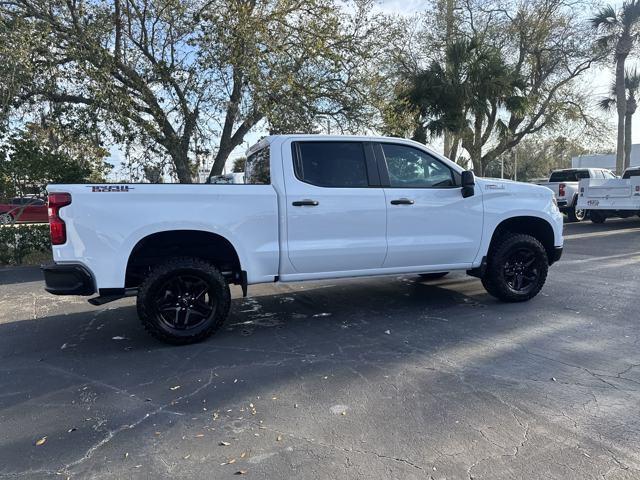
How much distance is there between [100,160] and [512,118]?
1681 centimetres

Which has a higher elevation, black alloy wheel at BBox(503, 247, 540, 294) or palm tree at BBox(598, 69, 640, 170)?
palm tree at BBox(598, 69, 640, 170)

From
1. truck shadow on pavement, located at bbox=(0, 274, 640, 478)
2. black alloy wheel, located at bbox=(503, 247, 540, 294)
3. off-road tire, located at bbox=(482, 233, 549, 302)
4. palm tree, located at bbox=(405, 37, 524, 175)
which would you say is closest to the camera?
truck shadow on pavement, located at bbox=(0, 274, 640, 478)

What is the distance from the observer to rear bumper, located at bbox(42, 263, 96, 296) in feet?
14.0

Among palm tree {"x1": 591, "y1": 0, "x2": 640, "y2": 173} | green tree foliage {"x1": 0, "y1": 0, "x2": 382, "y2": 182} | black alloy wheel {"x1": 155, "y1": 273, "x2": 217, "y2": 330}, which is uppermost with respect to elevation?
palm tree {"x1": 591, "y1": 0, "x2": 640, "y2": 173}

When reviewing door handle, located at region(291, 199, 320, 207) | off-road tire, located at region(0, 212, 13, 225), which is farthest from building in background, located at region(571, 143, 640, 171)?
door handle, located at region(291, 199, 320, 207)

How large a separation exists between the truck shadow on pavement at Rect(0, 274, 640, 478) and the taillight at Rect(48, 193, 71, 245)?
114 cm

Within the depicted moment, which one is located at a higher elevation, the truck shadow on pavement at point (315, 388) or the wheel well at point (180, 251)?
the wheel well at point (180, 251)

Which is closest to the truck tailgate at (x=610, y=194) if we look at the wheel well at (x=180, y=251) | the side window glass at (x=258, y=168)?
the side window glass at (x=258, y=168)

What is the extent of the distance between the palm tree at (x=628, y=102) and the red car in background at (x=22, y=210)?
87.6 feet

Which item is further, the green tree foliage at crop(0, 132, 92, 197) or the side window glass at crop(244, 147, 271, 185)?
the green tree foliage at crop(0, 132, 92, 197)

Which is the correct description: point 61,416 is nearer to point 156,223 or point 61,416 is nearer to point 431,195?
point 156,223

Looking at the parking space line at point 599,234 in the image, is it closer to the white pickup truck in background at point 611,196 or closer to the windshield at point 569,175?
the white pickup truck in background at point 611,196

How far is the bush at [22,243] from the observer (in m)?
9.77

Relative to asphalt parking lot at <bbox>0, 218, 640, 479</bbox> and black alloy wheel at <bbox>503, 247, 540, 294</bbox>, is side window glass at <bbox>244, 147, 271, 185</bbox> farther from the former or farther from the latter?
black alloy wheel at <bbox>503, 247, 540, 294</bbox>
